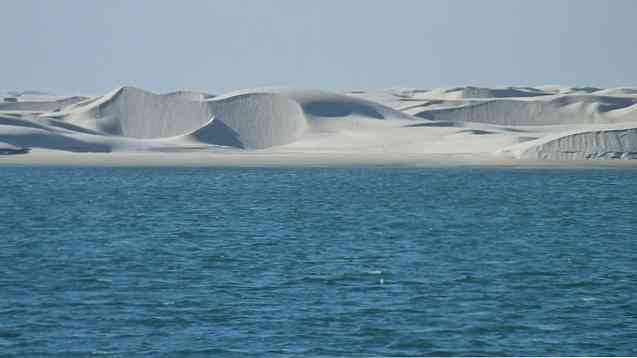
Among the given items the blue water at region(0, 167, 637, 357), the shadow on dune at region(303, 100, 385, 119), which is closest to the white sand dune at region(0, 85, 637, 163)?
the shadow on dune at region(303, 100, 385, 119)

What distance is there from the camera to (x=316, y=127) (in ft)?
549

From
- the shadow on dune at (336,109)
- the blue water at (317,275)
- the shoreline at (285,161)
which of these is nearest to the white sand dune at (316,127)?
the shadow on dune at (336,109)

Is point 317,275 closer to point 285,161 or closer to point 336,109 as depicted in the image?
point 285,161

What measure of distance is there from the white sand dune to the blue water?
51.5m

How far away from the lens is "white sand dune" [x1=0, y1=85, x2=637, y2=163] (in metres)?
130

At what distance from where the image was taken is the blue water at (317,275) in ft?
101

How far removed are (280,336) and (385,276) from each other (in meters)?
9.95

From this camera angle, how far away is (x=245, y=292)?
37.1 meters

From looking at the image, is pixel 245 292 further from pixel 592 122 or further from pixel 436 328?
pixel 592 122

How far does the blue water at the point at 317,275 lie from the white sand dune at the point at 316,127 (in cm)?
5151

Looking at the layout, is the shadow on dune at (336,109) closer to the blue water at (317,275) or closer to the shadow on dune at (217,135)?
the shadow on dune at (217,135)

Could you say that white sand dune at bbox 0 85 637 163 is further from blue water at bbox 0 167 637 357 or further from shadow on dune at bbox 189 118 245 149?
blue water at bbox 0 167 637 357

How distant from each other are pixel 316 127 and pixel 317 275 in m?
127

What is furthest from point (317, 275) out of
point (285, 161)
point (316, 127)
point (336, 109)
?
point (336, 109)
